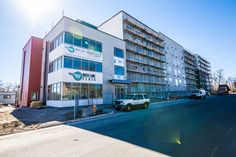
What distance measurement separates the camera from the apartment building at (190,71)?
65.6 m

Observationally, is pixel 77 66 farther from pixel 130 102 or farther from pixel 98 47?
pixel 130 102

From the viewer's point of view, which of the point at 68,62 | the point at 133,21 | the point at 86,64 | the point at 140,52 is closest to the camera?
the point at 68,62

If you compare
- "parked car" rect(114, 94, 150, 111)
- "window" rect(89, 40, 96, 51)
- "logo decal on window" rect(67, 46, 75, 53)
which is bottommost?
"parked car" rect(114, 94, 150, 111)

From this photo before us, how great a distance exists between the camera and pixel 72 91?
20.3 meters

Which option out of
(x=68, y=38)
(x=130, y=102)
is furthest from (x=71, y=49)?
(x=130, y=102)

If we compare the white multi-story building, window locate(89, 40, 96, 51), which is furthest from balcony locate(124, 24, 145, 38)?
window locate(89, 40, 96, 51)

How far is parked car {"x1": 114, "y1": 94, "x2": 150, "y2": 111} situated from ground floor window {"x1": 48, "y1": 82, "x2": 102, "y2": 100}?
18.5 ft

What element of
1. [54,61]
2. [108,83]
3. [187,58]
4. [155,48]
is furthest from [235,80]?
[54,61]

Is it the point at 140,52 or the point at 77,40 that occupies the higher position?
the point at 140,52

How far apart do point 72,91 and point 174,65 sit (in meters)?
48.0

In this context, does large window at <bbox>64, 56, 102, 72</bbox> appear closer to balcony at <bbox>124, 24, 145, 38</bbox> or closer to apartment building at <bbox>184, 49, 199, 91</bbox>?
balcony at <bbox>124, 24, 145, 38</bbox>

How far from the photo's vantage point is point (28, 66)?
27.2m

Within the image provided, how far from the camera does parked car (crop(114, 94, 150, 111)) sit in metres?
16.4

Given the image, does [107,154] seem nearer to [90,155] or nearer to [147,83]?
[90,155]
